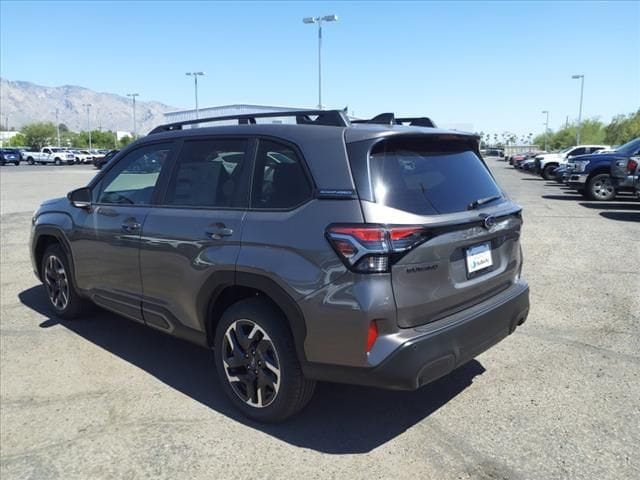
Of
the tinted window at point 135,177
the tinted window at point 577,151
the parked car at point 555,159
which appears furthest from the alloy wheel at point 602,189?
the tinted window at point 135,177

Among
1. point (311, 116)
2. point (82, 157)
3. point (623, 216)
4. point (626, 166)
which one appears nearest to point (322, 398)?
point (311, 116)

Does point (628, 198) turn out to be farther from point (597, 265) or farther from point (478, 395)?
point (478, 395)

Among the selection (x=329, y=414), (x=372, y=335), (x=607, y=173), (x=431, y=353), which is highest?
(x=607, y=173)

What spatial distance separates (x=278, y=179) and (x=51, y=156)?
204ft

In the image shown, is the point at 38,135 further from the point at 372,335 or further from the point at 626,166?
the point at 372,335

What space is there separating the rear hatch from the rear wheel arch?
58 cm

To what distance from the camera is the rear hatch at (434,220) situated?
277 centimetres

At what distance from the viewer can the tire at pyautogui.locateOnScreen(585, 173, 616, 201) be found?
1508cm

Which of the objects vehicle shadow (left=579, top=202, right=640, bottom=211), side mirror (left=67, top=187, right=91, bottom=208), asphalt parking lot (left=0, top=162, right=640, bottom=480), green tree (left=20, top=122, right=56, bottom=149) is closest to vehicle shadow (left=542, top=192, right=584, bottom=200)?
vehicle shadow (left=579, top=202, right=640, bottom=211)

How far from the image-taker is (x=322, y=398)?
3660 mm

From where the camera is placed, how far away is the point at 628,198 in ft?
52.2

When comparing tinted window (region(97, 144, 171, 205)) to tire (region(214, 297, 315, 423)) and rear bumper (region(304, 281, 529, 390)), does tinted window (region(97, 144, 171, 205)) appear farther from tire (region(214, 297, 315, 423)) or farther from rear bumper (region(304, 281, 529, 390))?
rear bumper (region(304, 281, 529, 390))

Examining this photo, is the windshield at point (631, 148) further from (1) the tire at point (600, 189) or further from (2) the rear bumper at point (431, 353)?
(2) the rear bumper at point (431, 353)

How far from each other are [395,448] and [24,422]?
7.79ft
